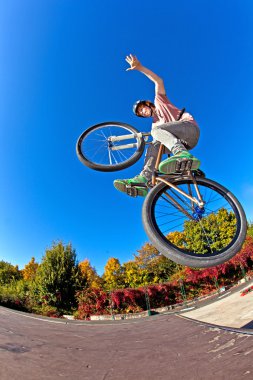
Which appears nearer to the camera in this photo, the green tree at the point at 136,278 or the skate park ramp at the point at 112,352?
the skate park ramp at the point at 112,352

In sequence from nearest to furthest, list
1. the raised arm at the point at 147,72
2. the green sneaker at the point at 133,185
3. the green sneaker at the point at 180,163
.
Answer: the green sneaker at the point at 180,163, the raised arm at the point at 147,72, the green sneaker at the point at 133,185

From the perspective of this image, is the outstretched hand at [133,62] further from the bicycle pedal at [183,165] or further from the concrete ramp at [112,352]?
the concrete ramp at [112,352]

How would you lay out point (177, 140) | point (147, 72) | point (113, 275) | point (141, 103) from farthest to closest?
point (113, 275), point (141, 103), point (147, 72), point (177, 140)

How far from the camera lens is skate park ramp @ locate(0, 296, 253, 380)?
248cm

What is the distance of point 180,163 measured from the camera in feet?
6.20

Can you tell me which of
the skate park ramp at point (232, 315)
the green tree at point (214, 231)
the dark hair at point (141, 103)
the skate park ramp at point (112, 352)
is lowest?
the skate park ramp at point (232, 315)

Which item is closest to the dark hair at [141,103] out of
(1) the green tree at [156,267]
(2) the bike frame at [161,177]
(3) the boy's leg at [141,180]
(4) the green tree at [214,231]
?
(2) the bike frame at [161,177]

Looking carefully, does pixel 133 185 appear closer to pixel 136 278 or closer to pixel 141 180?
pixel 141 180

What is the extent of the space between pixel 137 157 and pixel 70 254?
15562mm

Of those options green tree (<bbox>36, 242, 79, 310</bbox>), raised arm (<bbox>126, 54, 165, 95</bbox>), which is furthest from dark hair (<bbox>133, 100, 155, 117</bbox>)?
green tree (<bbox>36, 242, 79, 310</bbox>)

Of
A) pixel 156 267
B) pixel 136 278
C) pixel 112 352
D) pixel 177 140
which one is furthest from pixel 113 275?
pixel 177 140

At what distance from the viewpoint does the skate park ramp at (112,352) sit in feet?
8.13

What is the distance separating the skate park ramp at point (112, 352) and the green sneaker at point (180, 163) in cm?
250

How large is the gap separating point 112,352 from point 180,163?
3091mm
